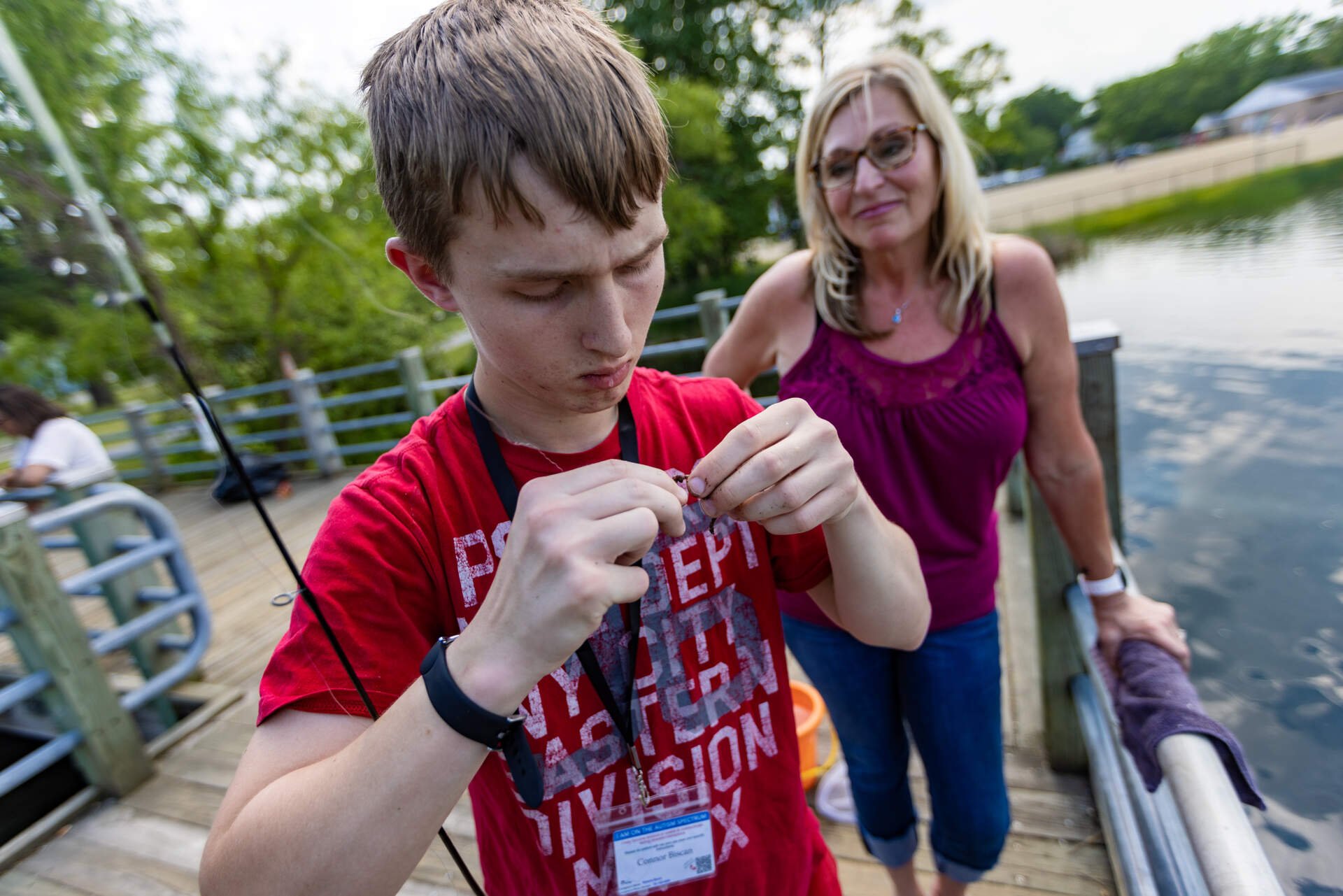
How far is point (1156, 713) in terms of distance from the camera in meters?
0.99

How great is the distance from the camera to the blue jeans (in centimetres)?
149

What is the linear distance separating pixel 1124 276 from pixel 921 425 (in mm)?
7673

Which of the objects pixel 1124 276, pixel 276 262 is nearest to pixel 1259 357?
pixel 1124 276

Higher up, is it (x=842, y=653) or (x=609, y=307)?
(x=609, y=307)

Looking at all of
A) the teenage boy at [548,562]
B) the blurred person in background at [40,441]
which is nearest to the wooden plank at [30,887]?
the blurred person in background at [40,441]

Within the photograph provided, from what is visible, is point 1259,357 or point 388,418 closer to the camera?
point 1259,357

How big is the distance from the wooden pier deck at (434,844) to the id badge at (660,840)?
0.81 meters

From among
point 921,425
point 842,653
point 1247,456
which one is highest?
point 921,425

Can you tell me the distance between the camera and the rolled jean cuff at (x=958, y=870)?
159 centimetres

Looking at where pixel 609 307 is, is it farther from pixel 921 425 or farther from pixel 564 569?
pixel 921 425

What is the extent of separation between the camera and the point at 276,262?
25.2 ft

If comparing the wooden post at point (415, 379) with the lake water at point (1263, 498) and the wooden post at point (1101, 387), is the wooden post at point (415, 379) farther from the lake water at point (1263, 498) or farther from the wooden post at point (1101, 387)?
the lake water at point (1263, 498)

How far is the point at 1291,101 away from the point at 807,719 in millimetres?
6471

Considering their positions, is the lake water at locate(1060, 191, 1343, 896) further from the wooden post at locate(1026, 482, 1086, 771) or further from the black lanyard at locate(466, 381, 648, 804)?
the black lanyard at locate(466, 381, 648, 804)
